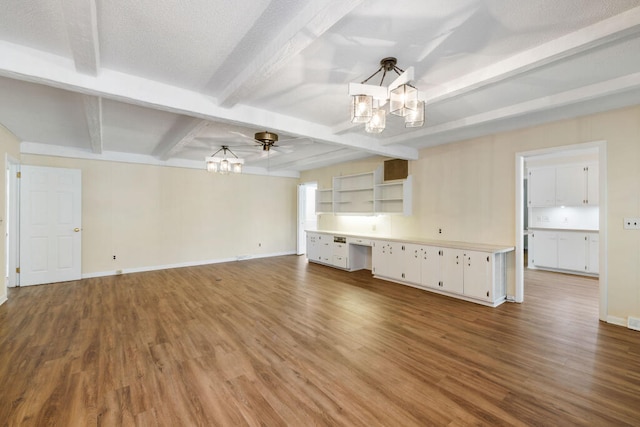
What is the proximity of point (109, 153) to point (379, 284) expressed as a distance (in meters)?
6.23

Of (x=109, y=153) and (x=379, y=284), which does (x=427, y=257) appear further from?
(x=109, y=153)

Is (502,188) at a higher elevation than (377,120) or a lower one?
lower

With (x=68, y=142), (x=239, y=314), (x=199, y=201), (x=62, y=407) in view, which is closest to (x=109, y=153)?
(x=68, y=142)

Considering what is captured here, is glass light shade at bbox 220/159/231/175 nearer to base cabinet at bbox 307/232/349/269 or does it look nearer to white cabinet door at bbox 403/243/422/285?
base cabinet at bbox 307/232/349/269

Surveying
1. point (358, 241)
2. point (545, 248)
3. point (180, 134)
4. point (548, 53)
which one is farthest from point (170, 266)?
point (545, 248)

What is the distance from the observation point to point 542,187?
6.44 meters

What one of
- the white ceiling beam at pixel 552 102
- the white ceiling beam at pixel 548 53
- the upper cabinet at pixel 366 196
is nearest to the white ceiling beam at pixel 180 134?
the white ceiling beam at pixel 548 53

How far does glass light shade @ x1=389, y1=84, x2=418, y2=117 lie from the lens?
207cm

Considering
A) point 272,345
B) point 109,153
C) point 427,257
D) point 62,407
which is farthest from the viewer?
point 109,153

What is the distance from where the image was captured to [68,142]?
513cm

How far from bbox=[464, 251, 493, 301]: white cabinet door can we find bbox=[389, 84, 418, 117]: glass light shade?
2.90 metres

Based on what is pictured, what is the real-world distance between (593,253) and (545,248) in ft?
2.65

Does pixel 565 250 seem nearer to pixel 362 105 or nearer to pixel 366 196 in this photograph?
pixel 366 196

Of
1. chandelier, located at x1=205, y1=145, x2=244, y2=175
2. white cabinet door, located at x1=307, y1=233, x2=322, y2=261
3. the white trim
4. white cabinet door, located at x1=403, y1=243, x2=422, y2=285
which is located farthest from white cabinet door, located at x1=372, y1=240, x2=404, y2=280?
chandelier, located at x1=205, y1=145, x2=244, y2=175
